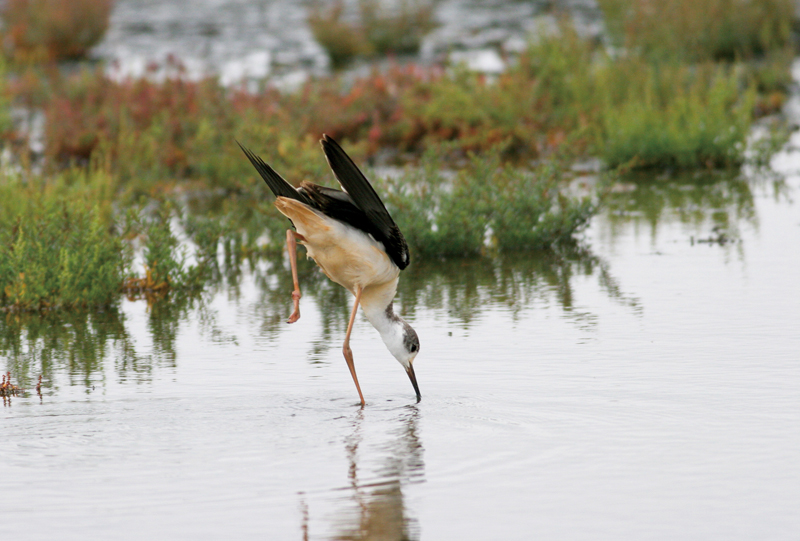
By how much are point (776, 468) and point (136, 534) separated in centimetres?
236

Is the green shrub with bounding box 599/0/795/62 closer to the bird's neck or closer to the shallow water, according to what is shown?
the shallow water

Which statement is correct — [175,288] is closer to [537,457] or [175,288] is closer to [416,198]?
[416,198]

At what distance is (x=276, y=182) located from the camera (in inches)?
221

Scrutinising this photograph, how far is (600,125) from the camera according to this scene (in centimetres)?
1412

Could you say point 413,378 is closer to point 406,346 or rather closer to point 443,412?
point 406,346

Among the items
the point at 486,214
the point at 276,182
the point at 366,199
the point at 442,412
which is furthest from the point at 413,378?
the point at 486,214

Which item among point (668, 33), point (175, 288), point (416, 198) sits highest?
point (668, 33)

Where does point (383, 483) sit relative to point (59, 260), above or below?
below

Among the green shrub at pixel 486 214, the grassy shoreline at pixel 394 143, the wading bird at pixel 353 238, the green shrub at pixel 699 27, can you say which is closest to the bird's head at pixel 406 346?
the wading bird at pixel 353 238

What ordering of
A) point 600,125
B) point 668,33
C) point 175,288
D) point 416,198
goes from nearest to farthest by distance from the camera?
point 175,288, point 416,198, point 600,125, point 668,33

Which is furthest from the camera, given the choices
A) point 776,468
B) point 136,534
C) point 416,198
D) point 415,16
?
point 415,16

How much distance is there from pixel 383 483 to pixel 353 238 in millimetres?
1678

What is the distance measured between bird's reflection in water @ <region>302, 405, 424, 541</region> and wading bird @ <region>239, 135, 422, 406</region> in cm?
44

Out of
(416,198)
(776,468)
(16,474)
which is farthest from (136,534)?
(416,198)
